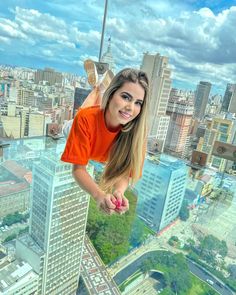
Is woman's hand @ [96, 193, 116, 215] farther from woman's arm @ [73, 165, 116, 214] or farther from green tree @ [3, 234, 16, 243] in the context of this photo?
green tree @ [3, 234, 16, 243]

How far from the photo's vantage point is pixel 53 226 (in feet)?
6.11

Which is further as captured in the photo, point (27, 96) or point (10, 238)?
point (27, 96)

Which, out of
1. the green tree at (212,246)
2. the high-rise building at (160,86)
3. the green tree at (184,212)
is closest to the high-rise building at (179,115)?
the high-rise building at (160,86)

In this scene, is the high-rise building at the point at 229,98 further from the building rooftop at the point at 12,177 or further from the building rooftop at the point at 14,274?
the building rooftop at the point at 14,274

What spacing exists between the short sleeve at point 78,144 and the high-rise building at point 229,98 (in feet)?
3.51

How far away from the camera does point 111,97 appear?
2.69ft

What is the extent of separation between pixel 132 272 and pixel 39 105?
2850 millimetres

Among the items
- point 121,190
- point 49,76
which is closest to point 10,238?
point 121,190

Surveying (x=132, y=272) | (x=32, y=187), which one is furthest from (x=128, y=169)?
(x=132, y=272)

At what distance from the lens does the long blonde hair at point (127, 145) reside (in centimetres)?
82

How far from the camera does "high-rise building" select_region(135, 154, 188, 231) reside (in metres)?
1.71

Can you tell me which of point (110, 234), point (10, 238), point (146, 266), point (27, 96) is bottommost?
point (146, 266)

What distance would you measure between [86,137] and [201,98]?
79.1 inches

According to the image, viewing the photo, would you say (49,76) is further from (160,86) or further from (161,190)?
(161,190)
